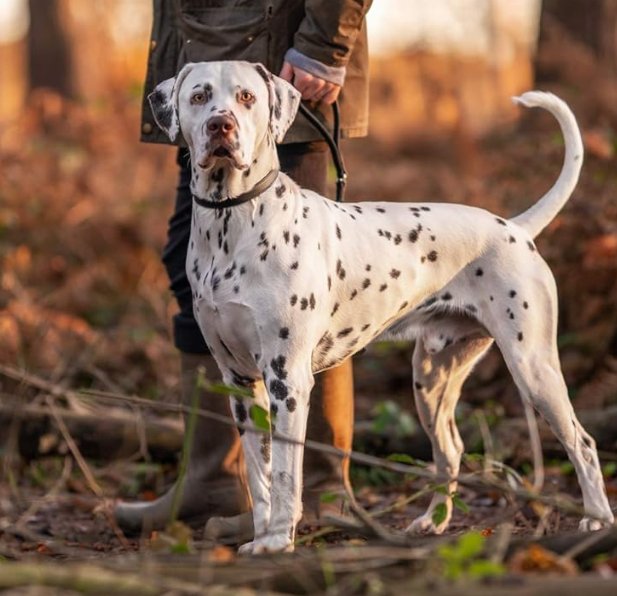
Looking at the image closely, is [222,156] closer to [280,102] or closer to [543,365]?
[280,102]

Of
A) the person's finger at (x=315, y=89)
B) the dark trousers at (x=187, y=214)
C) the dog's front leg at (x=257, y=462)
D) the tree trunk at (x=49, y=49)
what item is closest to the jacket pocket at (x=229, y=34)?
the person's finger at (x=315, y=89)

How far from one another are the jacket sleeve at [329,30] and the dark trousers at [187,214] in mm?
425

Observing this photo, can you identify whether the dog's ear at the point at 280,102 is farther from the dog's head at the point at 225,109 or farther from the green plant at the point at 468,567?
the green plant at the point at 468,567

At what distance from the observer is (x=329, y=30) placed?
4.74m

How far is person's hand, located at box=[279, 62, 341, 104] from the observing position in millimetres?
4840

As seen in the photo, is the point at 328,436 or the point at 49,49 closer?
the point at 328,436

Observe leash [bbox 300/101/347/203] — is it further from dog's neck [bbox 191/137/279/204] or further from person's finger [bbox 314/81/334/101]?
dog's neck [bbox 191/137/279/204]

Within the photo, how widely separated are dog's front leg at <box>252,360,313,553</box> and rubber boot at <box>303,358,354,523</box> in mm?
847

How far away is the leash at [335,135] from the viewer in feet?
16.1

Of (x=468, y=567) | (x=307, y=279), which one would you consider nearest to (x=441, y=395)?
(x=307, y=279)

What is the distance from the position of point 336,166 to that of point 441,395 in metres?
1.08

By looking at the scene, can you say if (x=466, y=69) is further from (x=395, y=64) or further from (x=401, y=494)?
(x=401, y=494)

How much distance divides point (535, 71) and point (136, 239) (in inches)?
178

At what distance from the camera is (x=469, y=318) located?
504 cm
